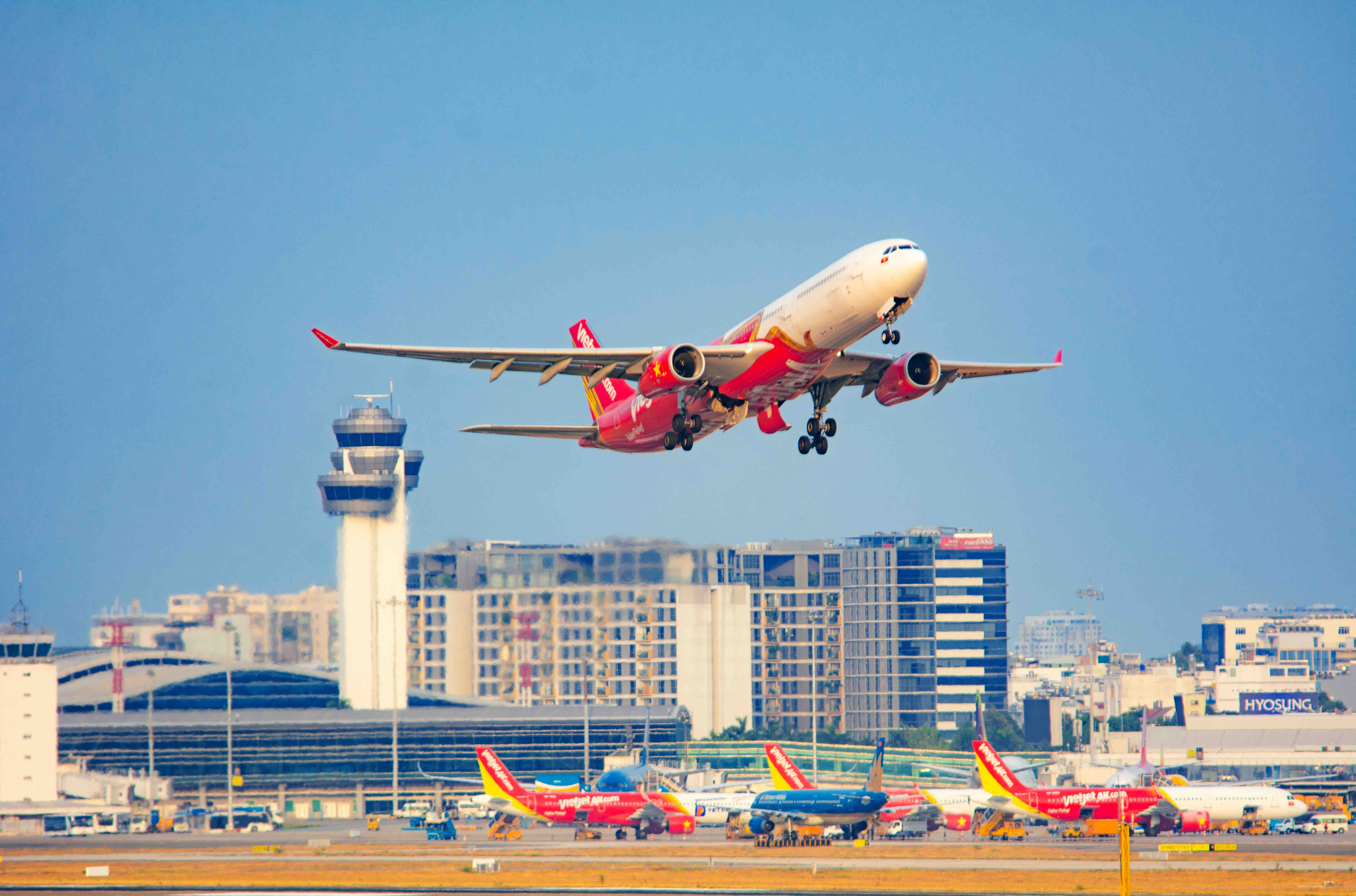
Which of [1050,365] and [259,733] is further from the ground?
[1050,365]

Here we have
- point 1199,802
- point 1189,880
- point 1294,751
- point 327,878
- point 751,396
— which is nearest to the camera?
point 751,396

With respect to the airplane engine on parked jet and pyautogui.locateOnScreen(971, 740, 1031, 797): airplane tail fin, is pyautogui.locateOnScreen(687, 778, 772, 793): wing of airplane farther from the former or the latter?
pyautogui.locateOnScreen(971, 740, 1031, 797): airplane tail fin

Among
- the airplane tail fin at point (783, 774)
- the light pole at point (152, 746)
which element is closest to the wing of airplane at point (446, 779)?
the light pole at point (152, 746)

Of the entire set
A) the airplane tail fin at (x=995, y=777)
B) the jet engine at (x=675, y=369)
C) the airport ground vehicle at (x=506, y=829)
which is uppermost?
the jet engine at (x=675, y=369)

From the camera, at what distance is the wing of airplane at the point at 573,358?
188ft

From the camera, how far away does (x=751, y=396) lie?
59406mm

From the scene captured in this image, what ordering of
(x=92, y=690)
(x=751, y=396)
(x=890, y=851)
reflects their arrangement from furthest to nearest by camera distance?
(x=92, y=690) < (x=890, y=851) < (x=751, y=396)

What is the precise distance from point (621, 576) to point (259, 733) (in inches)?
1673

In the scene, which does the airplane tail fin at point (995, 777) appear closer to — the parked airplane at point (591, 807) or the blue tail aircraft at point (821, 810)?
the blue tail aircraft at point (821, 810)

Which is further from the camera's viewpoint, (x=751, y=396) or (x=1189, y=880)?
(x=1189, y=880)

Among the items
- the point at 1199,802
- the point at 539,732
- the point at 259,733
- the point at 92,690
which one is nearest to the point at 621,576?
the point at 539,732

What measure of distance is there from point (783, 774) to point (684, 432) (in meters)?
54.5

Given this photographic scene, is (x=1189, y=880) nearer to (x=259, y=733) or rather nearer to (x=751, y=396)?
(x=751, y=396)

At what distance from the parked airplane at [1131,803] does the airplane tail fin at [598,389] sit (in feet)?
129
